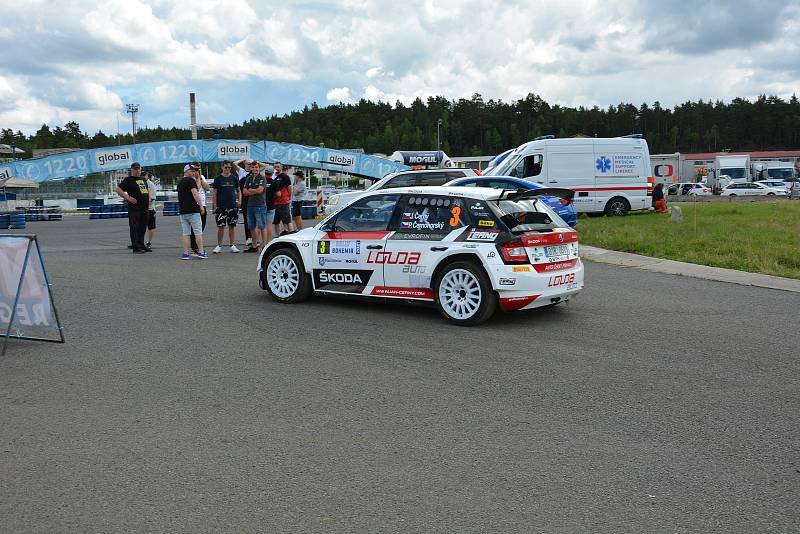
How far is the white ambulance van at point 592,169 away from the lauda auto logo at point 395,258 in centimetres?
1525

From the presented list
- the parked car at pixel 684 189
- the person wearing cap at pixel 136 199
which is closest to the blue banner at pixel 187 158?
the person wearing cap at pixel 136 199

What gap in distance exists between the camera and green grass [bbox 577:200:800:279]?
1334 centimetres

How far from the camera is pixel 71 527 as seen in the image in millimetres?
3518

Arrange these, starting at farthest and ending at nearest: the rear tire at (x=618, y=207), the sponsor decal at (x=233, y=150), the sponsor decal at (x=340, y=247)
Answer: the sponsor decal at (x=233, y=150), the rear tire at (x=618, y=207), the sponsor decal at (x=340, y=247)

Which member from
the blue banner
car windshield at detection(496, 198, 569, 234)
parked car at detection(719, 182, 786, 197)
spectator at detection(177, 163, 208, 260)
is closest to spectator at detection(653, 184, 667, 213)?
the blue banner

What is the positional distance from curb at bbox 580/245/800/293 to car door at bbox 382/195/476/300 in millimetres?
5394

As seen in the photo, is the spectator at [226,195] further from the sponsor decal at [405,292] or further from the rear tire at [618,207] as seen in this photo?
the rear tire at [618,207]

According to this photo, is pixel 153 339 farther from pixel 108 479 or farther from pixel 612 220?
pixel 612 220

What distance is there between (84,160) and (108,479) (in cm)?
3200

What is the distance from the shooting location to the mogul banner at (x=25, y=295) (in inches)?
281

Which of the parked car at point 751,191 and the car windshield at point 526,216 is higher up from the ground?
the parked car at point 751,191

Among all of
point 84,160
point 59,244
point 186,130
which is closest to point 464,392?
point 59,244

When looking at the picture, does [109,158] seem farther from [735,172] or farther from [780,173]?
[780,173]

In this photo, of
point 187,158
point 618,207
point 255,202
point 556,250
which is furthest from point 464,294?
point 187,158
